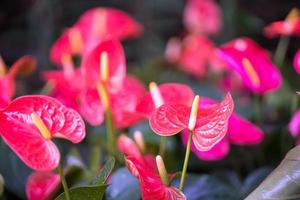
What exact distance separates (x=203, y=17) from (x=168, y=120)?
0.82 m

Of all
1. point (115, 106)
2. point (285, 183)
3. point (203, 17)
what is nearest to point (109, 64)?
point (115, 106)

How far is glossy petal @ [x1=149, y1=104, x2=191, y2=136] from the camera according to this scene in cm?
45

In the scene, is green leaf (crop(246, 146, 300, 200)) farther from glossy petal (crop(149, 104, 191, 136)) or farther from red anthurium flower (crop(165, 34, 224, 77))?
red anthurium flower (crop(165, 34, 224, 77))

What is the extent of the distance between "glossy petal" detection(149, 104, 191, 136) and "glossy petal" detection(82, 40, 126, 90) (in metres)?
0.16

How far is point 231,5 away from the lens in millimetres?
1222

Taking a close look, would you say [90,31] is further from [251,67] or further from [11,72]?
[251,67]

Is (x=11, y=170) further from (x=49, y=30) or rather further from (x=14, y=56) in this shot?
(x=14, y=56)

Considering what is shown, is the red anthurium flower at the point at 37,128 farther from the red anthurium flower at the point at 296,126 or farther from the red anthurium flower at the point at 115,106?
the red anthurium flower at the point at 296,126

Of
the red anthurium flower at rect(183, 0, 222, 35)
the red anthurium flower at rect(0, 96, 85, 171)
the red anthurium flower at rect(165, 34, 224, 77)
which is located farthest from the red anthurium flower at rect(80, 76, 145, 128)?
the red anthurium flower at rect(183, 0, 222, 35)

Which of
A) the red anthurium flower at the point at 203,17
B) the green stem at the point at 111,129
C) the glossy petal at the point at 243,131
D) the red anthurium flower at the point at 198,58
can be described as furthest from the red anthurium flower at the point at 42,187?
the red anthurium flower at the point at 203,17

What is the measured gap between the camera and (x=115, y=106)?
2.04 feet

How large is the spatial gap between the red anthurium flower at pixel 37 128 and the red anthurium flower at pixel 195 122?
0.07m

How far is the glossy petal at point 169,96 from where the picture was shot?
567 mm

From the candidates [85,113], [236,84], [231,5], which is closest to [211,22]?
[231,5]
